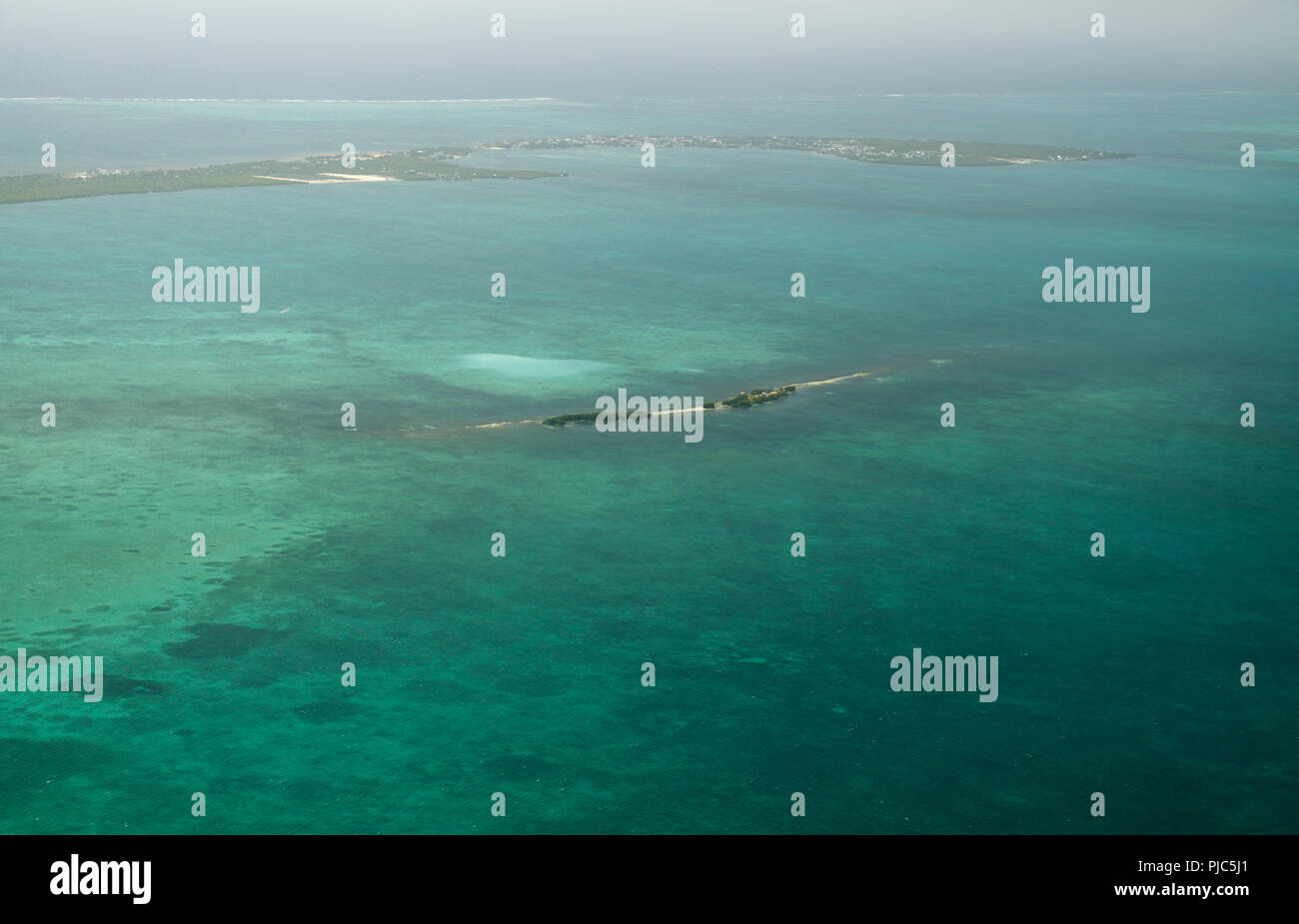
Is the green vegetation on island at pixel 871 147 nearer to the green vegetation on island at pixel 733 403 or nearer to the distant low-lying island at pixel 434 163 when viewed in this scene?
the distant low-lying island at pixel 434 163

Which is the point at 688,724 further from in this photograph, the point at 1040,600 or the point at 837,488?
the point at 837,488
